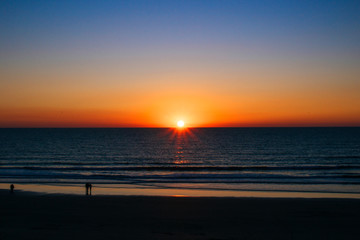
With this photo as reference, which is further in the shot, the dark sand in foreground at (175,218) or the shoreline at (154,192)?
the shoreline at (154,192)

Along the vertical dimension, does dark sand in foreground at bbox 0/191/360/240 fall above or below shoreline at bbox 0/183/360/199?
above

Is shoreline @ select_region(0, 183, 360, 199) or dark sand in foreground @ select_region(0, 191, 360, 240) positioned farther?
shoreline @ select_region(0, 183, 360, 199)

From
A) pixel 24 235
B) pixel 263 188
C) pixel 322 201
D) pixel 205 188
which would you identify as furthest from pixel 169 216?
pixel 263 188

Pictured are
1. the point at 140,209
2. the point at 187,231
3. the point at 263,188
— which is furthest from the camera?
the point at 263,188

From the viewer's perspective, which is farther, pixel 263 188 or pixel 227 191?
pixel 263 188

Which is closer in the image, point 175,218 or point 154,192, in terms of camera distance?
point 175,218

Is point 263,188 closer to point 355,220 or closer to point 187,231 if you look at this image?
point 355,220

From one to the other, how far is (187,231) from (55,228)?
17.3 ft

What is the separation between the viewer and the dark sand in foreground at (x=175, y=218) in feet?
38.4

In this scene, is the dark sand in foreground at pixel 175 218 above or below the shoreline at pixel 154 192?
above

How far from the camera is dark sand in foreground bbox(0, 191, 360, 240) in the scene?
38.4ft

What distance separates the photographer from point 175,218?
1423 centimetres

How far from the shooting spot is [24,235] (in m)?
11.2

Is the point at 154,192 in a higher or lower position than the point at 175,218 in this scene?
lower
